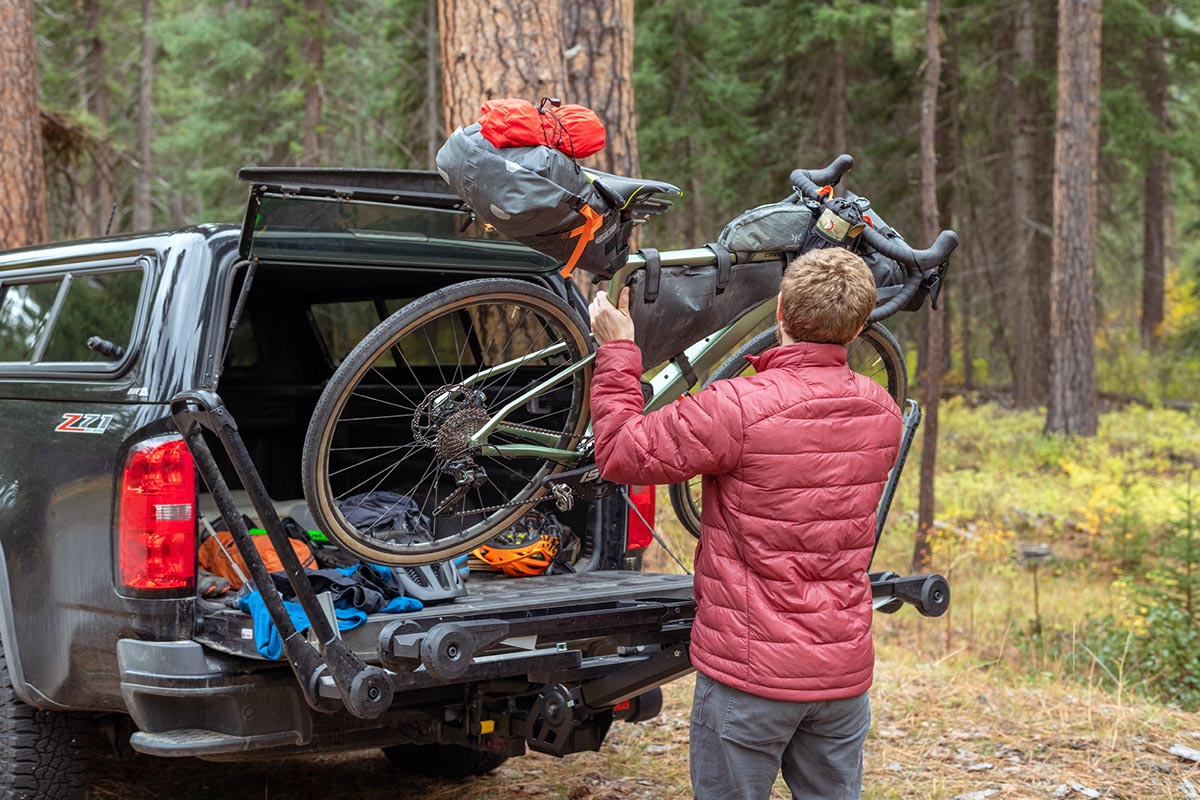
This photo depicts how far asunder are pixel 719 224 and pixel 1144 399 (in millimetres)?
8110

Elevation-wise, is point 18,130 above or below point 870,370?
above

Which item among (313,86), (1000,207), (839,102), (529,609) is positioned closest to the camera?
(529,609)

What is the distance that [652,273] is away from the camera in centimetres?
370

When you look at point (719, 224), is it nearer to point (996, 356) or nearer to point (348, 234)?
point (996, 356)

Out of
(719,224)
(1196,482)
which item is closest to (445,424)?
(1196,482)

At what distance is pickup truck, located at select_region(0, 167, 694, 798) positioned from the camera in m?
3.42

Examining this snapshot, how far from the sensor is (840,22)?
16875 millimetres

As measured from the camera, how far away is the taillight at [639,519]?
4637mm

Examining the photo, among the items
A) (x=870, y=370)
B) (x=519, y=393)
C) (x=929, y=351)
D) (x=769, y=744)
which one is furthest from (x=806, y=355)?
(x=929, y=351)

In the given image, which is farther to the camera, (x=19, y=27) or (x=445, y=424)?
(x=19, y=27)

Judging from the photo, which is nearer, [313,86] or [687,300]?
[687,300]

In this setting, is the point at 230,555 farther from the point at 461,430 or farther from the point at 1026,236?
the point at 1026,236

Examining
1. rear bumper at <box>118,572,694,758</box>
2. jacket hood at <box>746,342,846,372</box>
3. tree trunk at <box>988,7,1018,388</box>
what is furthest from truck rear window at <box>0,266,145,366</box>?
tree trunk at <box>988,7,1018,388</box>

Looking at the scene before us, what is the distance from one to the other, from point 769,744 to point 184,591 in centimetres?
173
